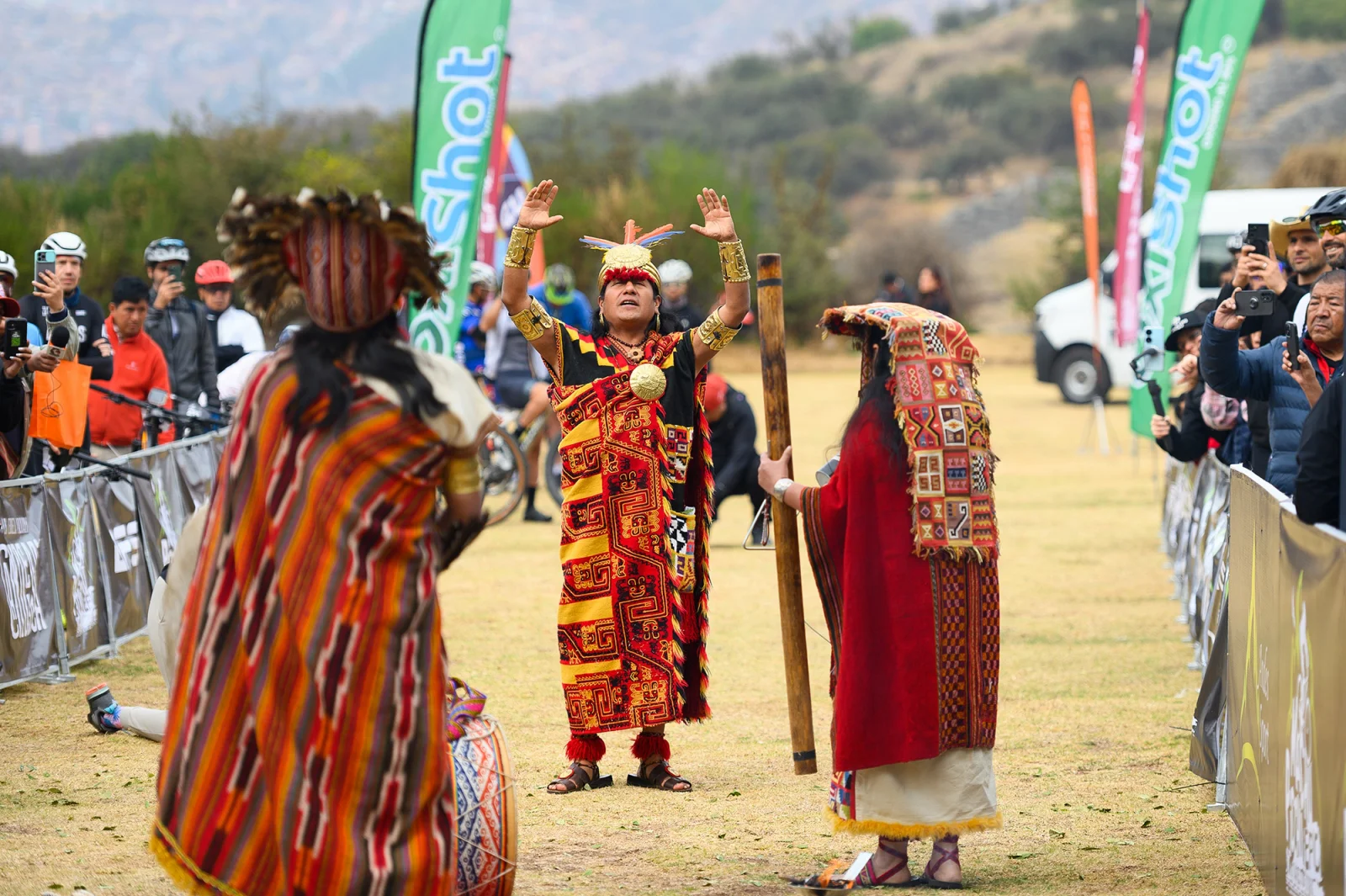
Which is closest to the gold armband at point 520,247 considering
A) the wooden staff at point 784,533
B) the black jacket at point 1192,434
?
the wooden staff at point 784,533

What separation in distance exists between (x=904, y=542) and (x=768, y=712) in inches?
126

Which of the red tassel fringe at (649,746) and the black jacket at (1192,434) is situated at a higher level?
the black jacket at (1192,434)

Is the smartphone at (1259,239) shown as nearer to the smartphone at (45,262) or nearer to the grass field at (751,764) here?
the grass field at (751,764)

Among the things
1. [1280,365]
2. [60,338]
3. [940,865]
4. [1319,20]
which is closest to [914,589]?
[940,865]

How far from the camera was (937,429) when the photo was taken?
186 inches

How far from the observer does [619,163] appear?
41.2 meters

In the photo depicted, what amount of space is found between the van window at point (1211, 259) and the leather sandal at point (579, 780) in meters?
17.9

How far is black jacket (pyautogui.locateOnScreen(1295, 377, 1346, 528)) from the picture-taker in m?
4.25

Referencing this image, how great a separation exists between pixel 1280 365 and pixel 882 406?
2.54 metres

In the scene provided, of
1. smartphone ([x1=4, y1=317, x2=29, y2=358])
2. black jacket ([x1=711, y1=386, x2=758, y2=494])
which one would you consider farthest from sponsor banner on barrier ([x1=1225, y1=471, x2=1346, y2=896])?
black jacket ([x1=711, y1=386, x2=758, y2=494])

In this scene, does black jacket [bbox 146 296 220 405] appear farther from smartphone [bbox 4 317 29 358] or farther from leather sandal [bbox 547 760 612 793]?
leather sandal [bbox 547 760 612 793]

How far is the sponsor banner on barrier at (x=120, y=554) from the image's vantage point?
355 inches

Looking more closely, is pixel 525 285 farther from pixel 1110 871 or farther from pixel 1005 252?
pixel 1005 252

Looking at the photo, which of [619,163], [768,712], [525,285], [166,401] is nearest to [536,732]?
[768,712]
